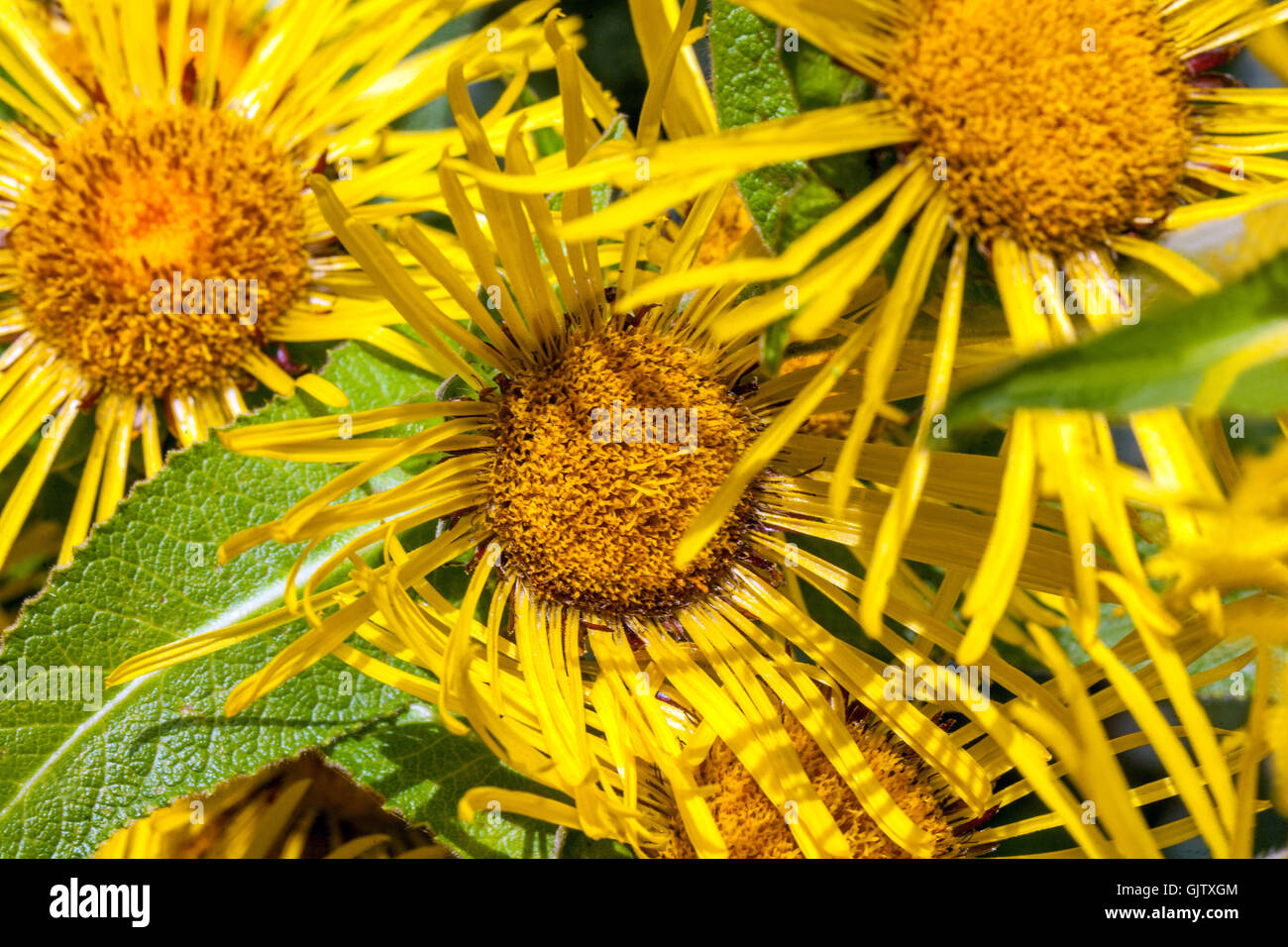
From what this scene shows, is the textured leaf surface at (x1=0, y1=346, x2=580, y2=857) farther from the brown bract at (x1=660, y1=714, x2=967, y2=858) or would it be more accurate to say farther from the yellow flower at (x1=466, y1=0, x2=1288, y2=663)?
the yellow flower at (x1=466, y1=0, x2=1288, y2=663)

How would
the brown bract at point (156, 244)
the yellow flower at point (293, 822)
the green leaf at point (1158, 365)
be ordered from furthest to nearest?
the yellow flower at point (293, 822) → the brown bract at point (156, 244) → the green leaf at point (1158, 365)

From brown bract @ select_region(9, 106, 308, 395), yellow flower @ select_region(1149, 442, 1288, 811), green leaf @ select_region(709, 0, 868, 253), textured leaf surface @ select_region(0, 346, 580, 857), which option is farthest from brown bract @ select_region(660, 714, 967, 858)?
brown bract @ select_region(9, 106, 308, 395)

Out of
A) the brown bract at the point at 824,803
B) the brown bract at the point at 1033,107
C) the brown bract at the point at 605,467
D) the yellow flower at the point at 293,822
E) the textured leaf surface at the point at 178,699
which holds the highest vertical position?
the brown bract at the point at 1033,107

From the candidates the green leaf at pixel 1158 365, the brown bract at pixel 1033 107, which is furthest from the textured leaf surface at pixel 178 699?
the green leaf at pixel 1158 365

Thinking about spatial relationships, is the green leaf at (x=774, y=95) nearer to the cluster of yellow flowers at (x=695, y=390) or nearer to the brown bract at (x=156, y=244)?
the cluster of yellow flowers at (x=695, y=390)

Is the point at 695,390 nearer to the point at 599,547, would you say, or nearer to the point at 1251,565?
the point at 599,547

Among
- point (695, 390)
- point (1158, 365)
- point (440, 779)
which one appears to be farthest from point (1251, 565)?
point (440, 779)

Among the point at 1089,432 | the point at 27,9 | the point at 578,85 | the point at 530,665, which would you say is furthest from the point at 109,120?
the point at 1089,432
